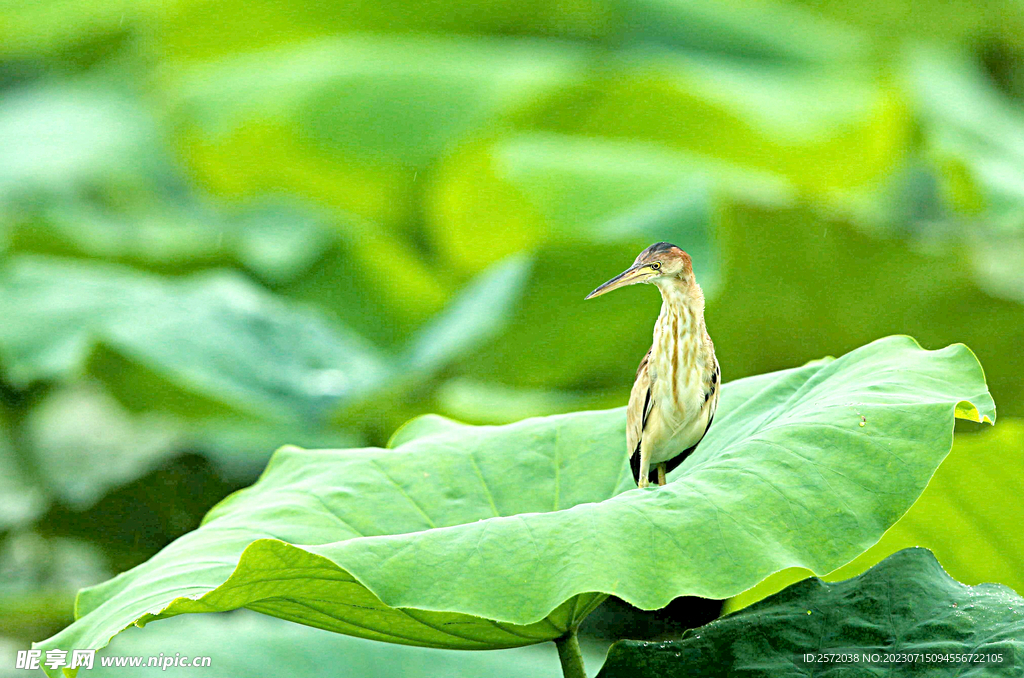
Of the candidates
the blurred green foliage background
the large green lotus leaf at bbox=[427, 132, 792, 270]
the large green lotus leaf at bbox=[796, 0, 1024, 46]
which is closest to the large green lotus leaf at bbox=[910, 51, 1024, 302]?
the blurred green foliage background

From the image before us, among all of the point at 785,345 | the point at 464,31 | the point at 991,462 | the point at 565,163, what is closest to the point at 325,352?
the point at 785,345

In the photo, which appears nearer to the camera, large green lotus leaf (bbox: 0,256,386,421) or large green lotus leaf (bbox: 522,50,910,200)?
large green lotus leaf (bbox: 0,256,386,421)

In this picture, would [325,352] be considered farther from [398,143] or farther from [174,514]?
[398,143]

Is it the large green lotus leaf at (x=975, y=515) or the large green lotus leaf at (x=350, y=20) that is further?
the large green lotus leaf at (x=350, y=20)

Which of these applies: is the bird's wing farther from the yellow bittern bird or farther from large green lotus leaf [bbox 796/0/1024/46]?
large green lotus leaf [bbox 796/0/1024/46]

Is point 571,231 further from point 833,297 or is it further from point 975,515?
point 975,515

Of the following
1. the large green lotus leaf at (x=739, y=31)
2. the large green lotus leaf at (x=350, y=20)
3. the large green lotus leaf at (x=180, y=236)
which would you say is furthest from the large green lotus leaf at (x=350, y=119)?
the large green lotus leaf at (x=739, y=31)

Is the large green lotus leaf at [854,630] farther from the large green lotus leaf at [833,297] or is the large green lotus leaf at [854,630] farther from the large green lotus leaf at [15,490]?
the large green lotus leaf at [15,490]
